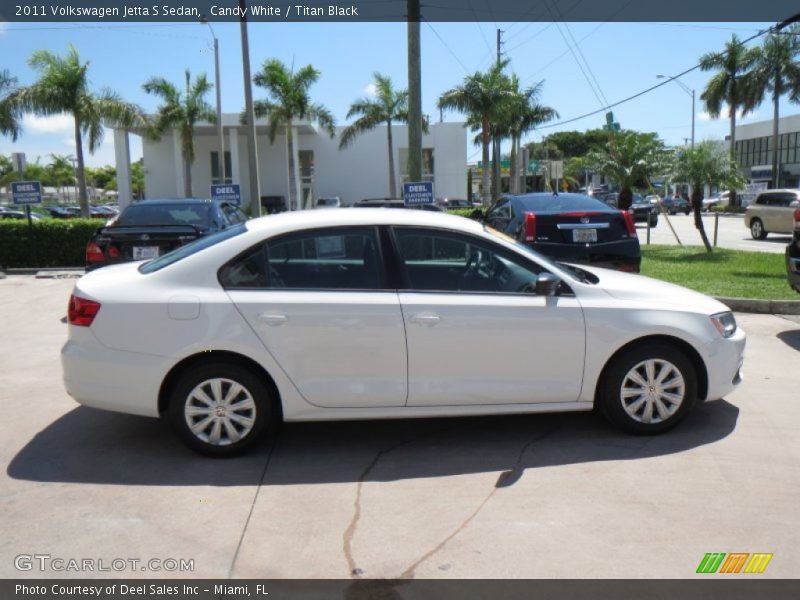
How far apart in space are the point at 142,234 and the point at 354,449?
17.7 feet

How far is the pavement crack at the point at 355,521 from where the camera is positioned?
11.1 feet

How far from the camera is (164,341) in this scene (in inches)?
177

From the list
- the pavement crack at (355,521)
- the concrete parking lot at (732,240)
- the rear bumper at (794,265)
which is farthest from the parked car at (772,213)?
the pavement crack at (355,521)

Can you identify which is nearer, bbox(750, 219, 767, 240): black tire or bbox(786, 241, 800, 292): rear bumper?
bbox(786, 241, 800, 292): rear bumper

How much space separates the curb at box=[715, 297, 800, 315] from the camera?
9.27 metres

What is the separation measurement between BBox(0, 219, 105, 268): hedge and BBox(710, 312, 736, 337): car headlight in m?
15.0

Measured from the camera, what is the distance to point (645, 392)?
4.86 m

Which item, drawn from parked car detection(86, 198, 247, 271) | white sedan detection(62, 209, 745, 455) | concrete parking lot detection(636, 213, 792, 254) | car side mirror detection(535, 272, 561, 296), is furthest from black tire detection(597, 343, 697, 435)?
concrete parking lot detection(636, 213, 792, 254)

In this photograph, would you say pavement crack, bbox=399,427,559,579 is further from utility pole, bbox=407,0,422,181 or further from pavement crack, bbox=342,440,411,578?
utility pole, bbox=407,0,422,181

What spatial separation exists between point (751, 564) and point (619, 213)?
21.6ft

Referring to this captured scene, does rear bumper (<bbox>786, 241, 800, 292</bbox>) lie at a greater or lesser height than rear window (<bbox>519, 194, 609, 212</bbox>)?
lesser

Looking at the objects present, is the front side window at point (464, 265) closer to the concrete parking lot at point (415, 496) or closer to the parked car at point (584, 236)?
the concrete parking lot at point (415, 496)
